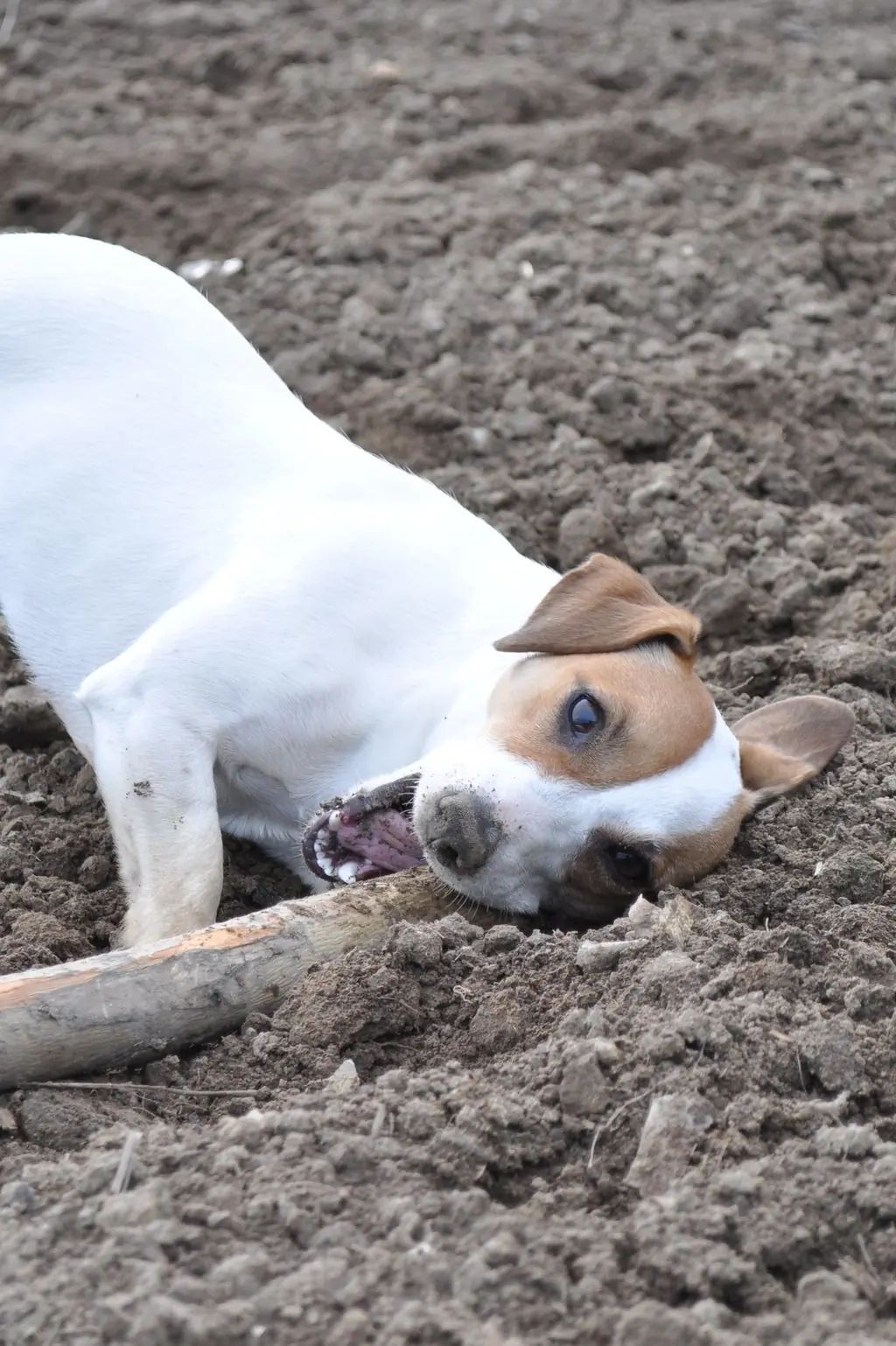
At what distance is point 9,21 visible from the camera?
9.39m

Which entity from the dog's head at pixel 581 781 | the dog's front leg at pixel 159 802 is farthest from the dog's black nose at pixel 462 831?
the dog's front leg at pixel 159 802

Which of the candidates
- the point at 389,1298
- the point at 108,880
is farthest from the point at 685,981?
the point at 108,880

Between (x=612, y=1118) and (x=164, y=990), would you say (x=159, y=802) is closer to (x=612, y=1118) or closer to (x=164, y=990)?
(x=164, y=990)

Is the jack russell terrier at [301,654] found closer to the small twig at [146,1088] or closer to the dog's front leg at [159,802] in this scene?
the dog's front leg at [159,802]

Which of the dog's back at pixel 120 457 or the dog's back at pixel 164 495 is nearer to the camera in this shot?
the dog's back at pixel 164 495

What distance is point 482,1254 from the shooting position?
92.2 inches

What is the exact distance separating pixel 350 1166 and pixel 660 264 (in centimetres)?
519

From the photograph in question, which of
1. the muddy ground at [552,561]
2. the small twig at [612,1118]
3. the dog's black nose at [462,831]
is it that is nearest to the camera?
the muddy ground at [552,561]

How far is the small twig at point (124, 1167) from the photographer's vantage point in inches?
99.0

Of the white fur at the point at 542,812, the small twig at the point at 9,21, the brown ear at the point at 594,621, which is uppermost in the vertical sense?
the small twig at the point at 9,21

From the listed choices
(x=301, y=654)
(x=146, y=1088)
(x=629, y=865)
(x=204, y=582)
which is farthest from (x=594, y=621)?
(x=146, y=1088)

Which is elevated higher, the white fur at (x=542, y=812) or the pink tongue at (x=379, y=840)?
the white fur at (x=542, y=812)

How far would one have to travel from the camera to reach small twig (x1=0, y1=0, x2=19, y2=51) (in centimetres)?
923

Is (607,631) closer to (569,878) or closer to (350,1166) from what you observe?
(569,878)
